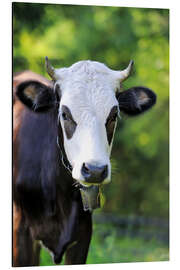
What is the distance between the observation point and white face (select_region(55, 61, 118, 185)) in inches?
96.2

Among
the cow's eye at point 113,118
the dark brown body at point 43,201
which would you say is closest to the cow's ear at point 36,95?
the dark brown body at point 43,201

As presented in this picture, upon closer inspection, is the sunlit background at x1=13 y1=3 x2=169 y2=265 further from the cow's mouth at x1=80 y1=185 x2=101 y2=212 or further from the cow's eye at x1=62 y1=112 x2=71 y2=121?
the cow's eye at x1=62 y1=112 x2=71 y2=121

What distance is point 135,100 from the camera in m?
2.91

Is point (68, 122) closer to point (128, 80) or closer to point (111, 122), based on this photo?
point (111, 122)

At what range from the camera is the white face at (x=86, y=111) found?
2443 mm

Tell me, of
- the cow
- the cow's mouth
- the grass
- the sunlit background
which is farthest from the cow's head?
the sunlit background

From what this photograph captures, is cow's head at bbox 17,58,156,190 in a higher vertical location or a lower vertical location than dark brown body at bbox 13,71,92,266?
higher

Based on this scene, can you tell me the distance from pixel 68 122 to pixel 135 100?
515mm

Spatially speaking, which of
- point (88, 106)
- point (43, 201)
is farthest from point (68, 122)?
point (43, 201)

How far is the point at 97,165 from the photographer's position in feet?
7.80

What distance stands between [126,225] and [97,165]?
16.1 ft

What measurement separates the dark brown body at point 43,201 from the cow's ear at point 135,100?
0.43m

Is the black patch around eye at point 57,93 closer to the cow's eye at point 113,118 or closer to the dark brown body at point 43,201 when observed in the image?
the dark brown body at point 43,201
